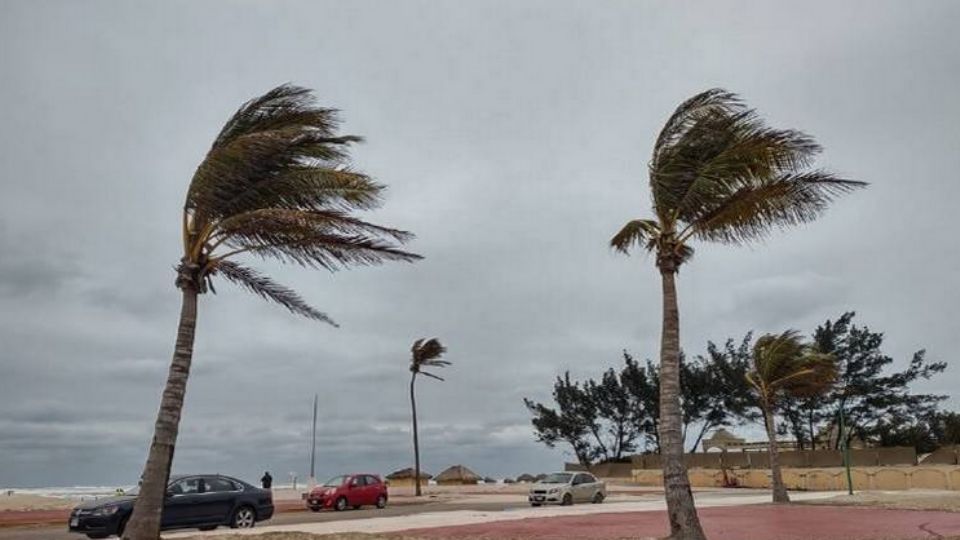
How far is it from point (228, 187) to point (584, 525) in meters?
12.8

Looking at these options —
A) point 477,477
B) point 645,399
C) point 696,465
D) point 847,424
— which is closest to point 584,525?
point 696,465

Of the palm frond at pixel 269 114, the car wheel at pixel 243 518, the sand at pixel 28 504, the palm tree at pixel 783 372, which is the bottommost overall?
the car wheel at pixel 243 518

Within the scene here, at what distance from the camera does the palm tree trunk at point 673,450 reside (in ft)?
43.2

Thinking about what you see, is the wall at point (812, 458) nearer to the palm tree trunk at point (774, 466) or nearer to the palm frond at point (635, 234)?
the palm tree trunk at point (774, 466)

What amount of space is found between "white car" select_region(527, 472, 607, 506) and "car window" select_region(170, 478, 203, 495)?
1581cm

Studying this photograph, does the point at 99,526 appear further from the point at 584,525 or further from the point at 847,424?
the point at 847,424

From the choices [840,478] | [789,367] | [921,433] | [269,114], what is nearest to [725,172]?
[269,114]

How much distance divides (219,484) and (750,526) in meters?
13.4

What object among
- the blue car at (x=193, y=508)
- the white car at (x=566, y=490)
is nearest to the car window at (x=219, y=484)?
the blue car at (x=193, y=508)

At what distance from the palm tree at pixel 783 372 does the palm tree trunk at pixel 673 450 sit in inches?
741

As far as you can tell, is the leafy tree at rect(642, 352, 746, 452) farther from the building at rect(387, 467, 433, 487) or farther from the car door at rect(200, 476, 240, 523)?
the car door at rect(200, 476, 240, 523)

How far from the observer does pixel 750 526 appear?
20172 millimetres

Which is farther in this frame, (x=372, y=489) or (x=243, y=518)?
(x=372, y=489)

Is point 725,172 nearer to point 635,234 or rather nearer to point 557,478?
point 635,234
